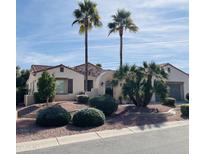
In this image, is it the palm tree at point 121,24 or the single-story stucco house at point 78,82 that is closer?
the single-story stucco house at point 78,82

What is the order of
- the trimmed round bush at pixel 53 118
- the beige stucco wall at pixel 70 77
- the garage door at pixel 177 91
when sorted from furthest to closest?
the garage door at pixel 177 91
the beige stucco wall at pixel 70 77
the trimmed round bush at pixel 53 118

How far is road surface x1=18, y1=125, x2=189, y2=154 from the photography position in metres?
7.38

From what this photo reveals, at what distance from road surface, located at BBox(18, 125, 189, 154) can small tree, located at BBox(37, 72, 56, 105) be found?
37.6 ft

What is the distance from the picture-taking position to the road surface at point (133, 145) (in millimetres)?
7382

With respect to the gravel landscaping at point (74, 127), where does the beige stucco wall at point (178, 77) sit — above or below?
above

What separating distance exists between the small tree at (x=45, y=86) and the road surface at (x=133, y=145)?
11.5 meters

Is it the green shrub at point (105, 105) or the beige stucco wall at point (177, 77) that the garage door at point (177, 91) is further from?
the green shrub at point (105, 105)

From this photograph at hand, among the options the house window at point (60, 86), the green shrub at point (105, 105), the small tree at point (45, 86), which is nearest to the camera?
the green shrub at point (105, 105)

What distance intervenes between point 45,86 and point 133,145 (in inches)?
511

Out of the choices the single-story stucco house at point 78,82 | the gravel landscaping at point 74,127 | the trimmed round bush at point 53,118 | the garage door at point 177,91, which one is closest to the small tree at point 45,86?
the single-story stucco house at point 78,82

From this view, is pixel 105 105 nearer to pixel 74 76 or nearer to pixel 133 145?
pixel 133 145

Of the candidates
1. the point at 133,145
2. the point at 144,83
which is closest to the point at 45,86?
the point at 144,83
